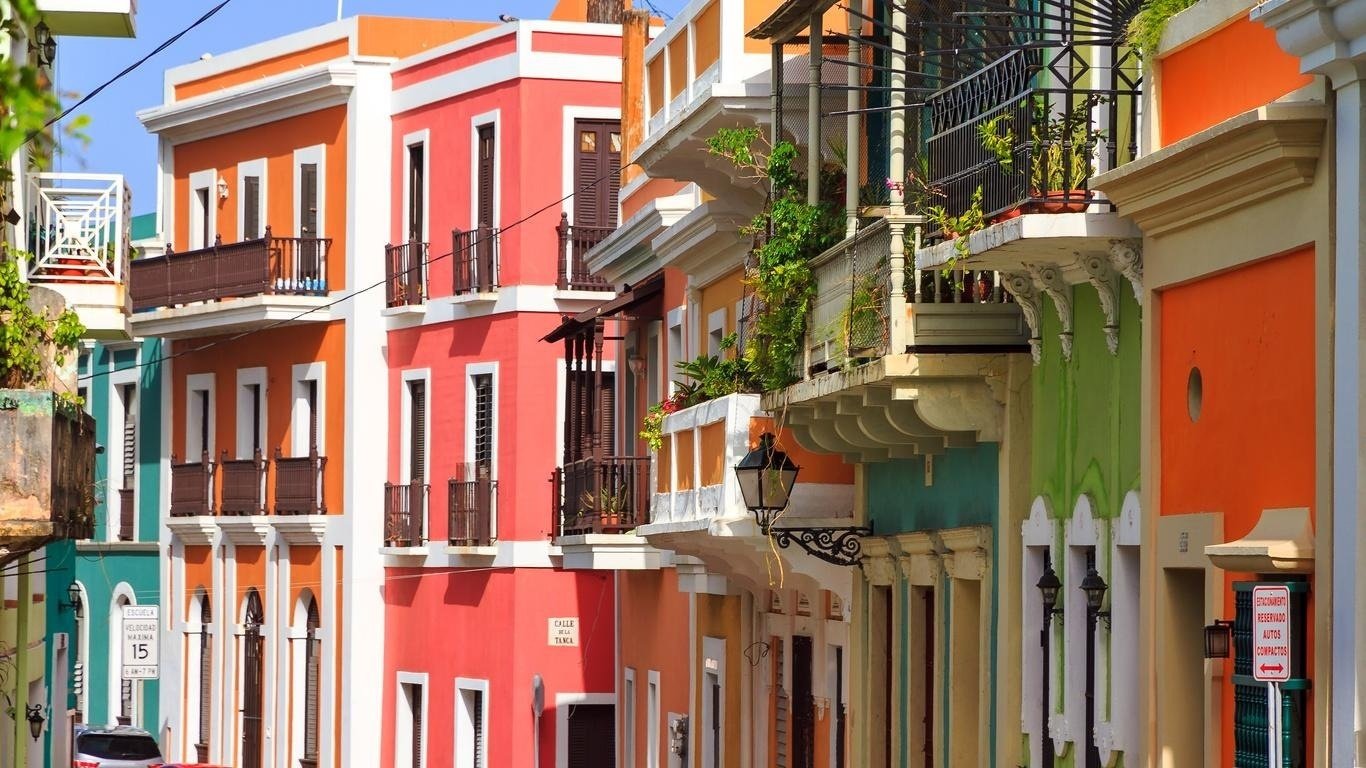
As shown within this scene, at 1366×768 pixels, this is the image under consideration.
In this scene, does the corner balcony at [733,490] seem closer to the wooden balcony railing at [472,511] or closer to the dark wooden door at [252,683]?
the wooden balcony railing at [472,511]

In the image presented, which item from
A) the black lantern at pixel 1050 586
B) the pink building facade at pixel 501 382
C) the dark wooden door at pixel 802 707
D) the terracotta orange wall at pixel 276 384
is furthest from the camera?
the terracotta orange wall at pixel 276 384

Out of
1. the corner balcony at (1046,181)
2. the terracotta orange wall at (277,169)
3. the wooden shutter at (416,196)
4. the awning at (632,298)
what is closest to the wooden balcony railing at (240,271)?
the terracotta orange wall at (277,169)

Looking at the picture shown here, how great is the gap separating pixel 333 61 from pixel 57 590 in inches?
376

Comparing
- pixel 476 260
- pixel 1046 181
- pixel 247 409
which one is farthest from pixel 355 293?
pixel 1046 181

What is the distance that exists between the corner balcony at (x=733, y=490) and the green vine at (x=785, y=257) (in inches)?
18.3

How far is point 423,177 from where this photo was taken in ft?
119

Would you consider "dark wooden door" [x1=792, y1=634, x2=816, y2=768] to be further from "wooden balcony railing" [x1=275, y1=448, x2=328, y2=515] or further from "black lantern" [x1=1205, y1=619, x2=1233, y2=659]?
"wooden balcony railing" [x1=275, y1=448, x2=328, y2=515]

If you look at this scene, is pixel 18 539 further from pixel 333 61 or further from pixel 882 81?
pixel 333 61

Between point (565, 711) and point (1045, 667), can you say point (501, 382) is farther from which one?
point (1045, 667)

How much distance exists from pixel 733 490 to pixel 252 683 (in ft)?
66.6

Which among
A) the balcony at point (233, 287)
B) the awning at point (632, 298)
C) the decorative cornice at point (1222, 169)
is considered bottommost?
the decorative cornice at point (1222, 169)

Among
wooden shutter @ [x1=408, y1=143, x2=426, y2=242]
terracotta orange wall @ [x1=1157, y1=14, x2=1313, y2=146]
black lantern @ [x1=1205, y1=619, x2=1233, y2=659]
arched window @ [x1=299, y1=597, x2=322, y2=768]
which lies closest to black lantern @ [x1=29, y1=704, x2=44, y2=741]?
arched window @ [x1=299, y1=597, x2=322, y2=768]

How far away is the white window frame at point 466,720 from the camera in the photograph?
3466 centimetres

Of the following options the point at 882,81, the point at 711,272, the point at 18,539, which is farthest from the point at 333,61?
the point at 18,539
